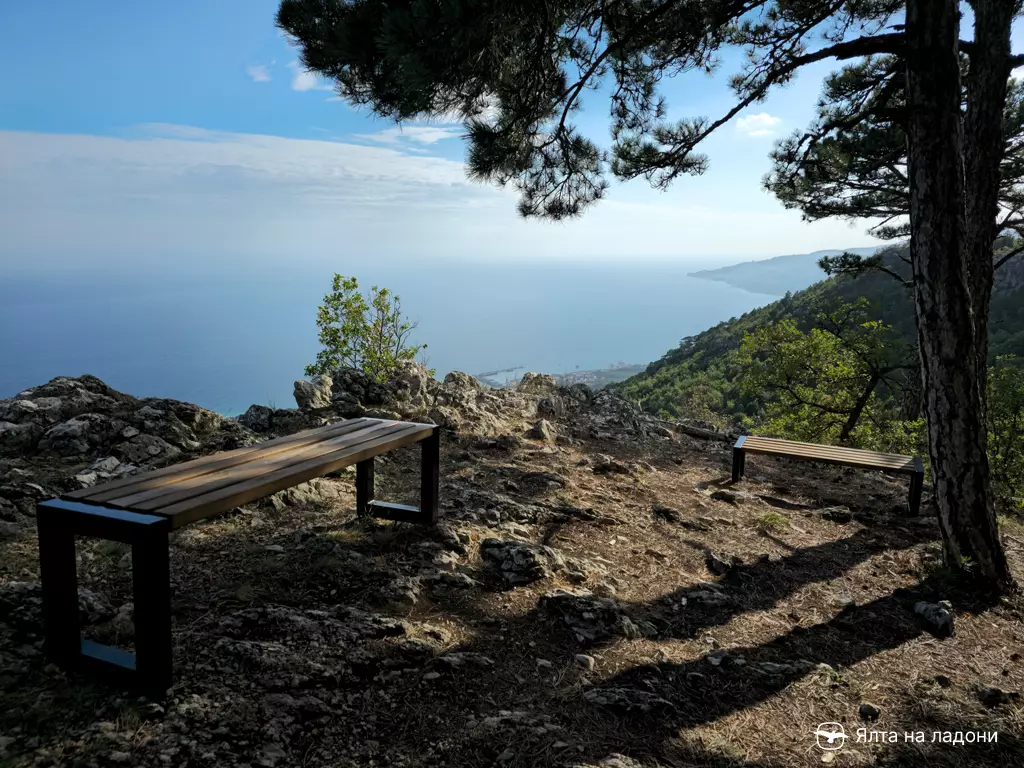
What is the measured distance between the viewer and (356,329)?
1016 centimetres

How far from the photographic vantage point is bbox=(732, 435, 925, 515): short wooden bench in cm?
516

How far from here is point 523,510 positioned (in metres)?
4.27

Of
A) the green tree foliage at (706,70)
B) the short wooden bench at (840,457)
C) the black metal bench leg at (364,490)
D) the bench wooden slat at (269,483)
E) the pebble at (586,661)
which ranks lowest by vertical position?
the pebble at (586,661)

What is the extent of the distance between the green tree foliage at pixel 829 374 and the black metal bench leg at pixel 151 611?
1074 cm

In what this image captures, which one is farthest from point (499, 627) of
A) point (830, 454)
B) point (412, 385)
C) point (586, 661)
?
point (412, 385)

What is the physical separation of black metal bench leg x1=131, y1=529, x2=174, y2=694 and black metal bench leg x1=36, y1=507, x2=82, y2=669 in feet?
0.91

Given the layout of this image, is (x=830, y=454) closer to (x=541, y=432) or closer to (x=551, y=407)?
(x=541, y=432)

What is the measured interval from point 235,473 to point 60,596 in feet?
2.20

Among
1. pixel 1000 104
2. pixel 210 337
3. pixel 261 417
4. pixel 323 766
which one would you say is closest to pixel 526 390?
pixel 261 417

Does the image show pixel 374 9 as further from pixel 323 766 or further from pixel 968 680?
pixel 968 680

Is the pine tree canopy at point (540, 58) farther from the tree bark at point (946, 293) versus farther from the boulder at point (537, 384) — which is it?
the boulder at point (537, 384)

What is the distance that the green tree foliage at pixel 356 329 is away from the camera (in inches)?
397

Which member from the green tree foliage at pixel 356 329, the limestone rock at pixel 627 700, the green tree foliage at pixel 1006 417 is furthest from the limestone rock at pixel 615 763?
the green tree foliage at pixel 1006 417

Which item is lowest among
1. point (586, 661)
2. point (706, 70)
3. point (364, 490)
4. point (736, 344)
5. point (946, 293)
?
point (736, 344)
